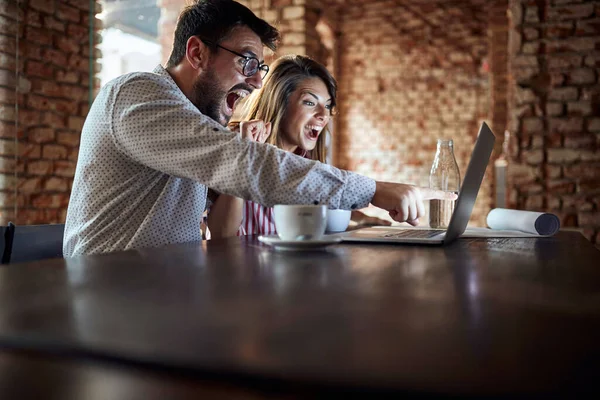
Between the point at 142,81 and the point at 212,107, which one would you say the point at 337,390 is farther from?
the point at 212,107

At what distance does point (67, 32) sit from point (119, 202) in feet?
5.46

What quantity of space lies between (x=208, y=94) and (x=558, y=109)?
1.94m

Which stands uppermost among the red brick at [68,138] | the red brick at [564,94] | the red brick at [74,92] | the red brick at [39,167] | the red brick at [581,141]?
the red brick at [74,92]

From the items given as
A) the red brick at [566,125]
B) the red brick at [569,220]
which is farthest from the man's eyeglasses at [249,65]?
the red brick at [569,220]

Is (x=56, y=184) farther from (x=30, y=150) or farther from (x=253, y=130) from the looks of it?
(x=253, y=130)

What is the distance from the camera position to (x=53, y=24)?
107 inches

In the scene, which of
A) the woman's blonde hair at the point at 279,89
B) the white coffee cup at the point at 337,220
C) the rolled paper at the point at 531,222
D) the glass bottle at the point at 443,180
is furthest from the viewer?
the woman's blonde hair at the point at 279,89

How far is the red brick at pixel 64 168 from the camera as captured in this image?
9.07 feet

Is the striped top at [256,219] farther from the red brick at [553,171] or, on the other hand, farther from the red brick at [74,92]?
the red brick at [553,171]

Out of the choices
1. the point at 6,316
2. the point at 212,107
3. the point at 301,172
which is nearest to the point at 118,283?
the point at 6,316

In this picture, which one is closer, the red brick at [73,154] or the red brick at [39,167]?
the red brick at [39,167]

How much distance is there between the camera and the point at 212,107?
1.90m

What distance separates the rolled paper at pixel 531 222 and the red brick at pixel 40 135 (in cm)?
214

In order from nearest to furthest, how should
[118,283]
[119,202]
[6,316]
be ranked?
[6,316] < [118,283] < [119,202]
